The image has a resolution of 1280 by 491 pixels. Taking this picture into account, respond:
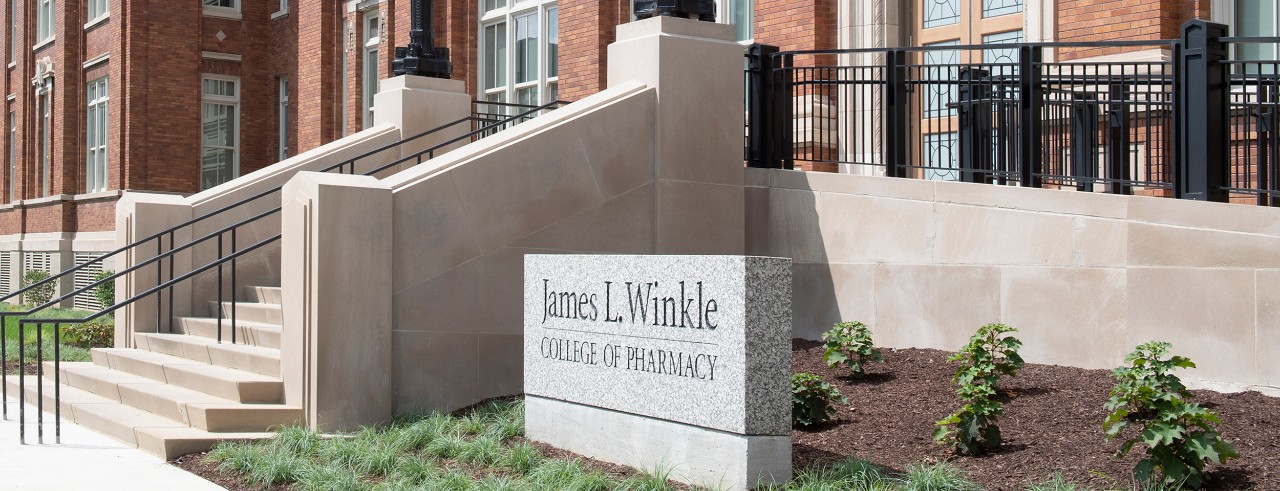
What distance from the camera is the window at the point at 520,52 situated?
18469 mm

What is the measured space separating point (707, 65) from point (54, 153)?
2385 cm

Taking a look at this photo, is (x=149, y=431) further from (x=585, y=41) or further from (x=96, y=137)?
(x=96, y=137)

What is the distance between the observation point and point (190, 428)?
27.8 ft

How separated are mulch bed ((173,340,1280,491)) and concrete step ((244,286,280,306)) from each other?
3.29 m

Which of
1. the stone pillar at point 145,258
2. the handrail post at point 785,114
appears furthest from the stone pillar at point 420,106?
the handrail post at point 785,114

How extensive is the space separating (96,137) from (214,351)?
2060 centimetres

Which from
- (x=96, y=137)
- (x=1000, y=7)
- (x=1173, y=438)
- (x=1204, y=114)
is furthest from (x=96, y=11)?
(x=1173, y=438)

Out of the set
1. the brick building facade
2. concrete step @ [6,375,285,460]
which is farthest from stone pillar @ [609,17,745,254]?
the brick building facade

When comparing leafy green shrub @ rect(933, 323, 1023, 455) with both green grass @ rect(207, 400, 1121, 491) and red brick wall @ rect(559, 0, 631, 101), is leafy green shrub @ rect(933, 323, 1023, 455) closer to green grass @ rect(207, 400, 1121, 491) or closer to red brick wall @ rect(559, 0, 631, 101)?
green grass @ rect(207, 400, 1121, 491)

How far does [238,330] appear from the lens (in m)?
10.5

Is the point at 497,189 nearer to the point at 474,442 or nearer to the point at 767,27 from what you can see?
the point at 474,442

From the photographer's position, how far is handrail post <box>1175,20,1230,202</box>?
779cm

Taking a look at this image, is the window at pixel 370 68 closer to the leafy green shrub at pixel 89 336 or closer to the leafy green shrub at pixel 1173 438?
the leafy green shrub at pixel 89 336

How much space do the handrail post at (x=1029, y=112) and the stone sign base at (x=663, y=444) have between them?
3.90 meters
